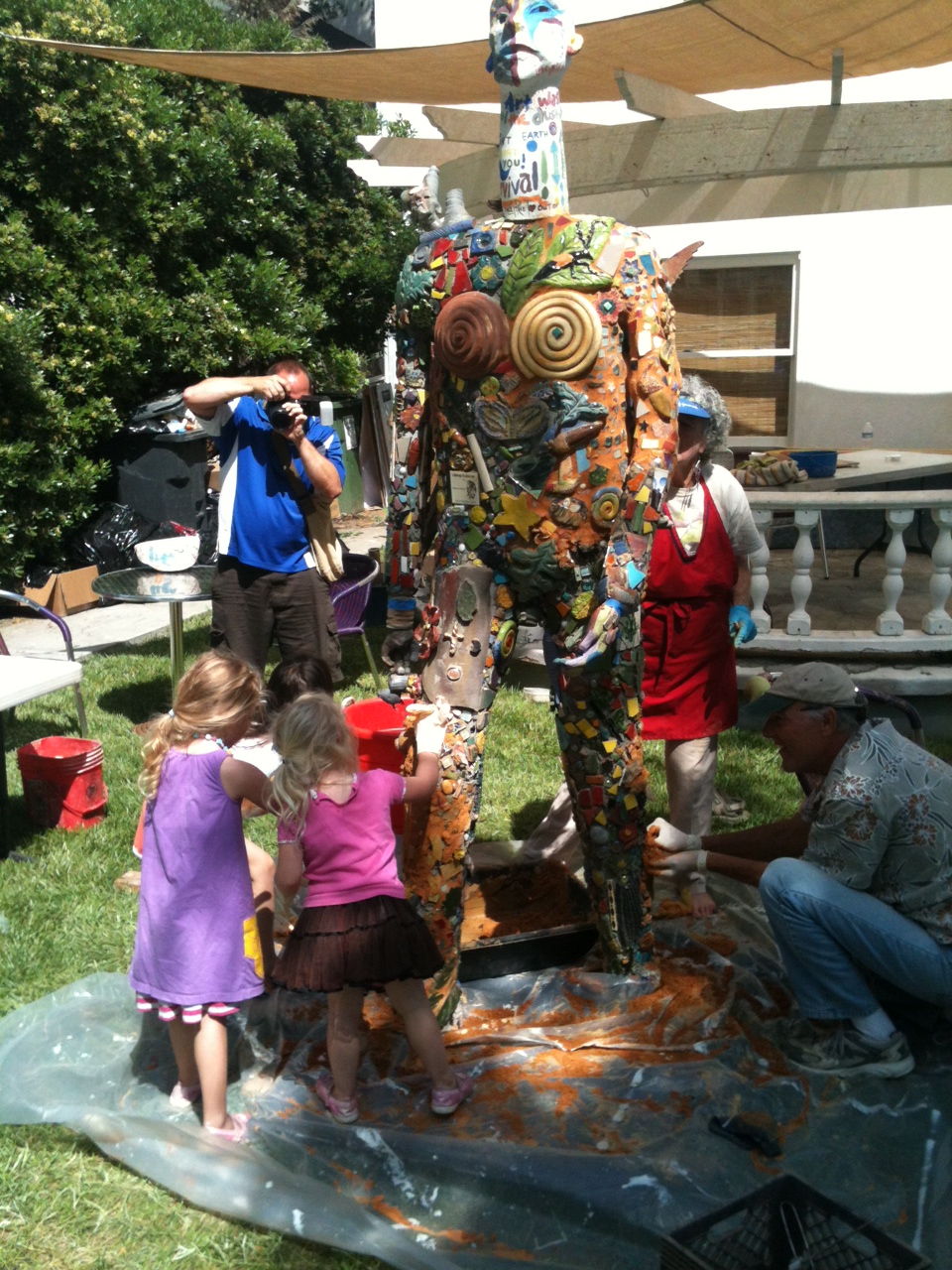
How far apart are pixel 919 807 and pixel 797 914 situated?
39 centimetres

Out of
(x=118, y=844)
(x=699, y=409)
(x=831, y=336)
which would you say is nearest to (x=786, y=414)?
(x=831, y=336)

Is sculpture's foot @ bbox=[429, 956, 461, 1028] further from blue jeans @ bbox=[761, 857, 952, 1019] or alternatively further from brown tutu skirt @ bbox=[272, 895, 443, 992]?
blue jeans @ bbox=[761, 857, 952, 1019]

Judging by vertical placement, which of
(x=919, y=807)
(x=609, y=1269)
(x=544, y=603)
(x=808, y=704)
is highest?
(x=544, y=603)

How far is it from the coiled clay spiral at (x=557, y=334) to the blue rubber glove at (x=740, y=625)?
1.33 m

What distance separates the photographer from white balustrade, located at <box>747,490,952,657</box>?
210 inches

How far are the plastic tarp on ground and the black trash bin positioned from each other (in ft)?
20.1

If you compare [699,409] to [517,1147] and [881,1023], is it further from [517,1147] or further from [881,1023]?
[517,1147]

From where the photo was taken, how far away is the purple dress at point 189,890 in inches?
108

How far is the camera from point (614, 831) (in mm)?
3229

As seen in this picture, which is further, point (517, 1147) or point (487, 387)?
point (487, 387)

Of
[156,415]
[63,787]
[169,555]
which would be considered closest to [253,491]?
[169,555]

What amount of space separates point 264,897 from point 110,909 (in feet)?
2.58

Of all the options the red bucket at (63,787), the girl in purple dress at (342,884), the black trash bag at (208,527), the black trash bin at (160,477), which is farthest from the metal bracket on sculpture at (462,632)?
the black trash bin at (160,477)

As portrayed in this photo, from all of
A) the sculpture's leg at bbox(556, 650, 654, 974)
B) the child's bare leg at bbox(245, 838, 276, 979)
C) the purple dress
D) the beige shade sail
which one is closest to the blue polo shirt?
the child's bare leg at bbox(245, 838, 276, 979)
